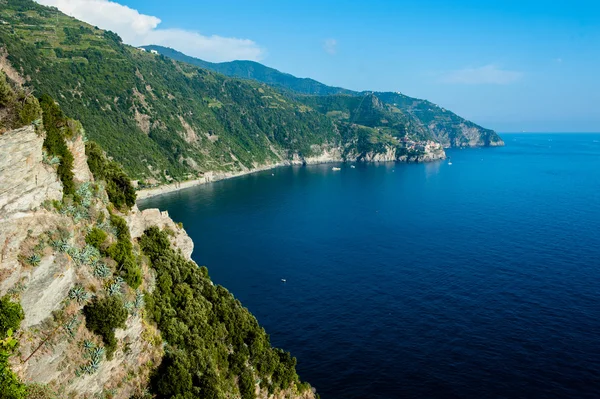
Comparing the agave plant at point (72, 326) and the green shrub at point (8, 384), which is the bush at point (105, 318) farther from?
the green shrub at point (8, 384)

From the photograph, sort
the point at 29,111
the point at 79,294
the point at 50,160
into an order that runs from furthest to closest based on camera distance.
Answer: the point at 50,160 < the point at 29,111 < the point at 79,294

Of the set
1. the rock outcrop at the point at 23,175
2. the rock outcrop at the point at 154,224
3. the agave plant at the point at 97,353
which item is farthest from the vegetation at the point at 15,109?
the agave plant at the point at 97,353

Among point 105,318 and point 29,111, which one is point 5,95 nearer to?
point 29,111

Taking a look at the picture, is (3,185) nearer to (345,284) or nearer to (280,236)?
(345,284)

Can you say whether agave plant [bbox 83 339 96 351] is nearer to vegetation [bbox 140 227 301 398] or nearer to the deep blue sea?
vegetation [bbox 140 227 301 398]

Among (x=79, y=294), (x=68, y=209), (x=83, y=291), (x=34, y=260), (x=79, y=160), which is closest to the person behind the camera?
(x=34, y=260)

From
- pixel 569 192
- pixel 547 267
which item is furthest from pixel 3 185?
pixel 569 192

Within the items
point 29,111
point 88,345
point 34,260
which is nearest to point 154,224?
point 29,111
